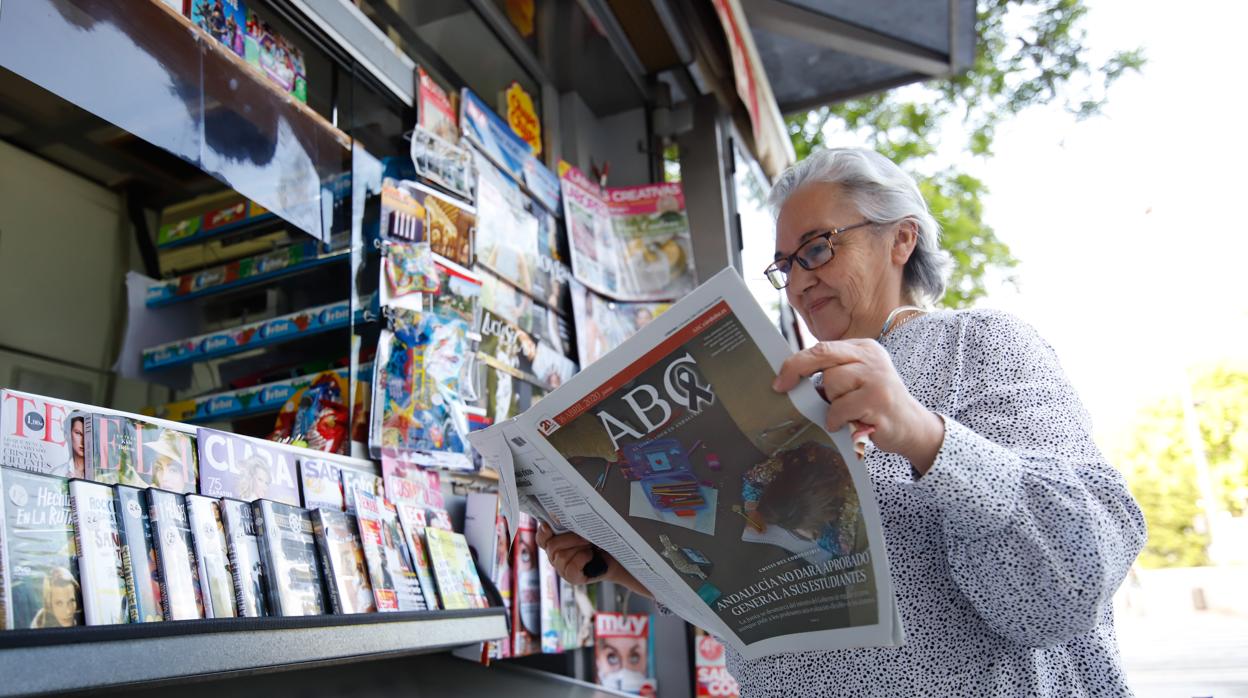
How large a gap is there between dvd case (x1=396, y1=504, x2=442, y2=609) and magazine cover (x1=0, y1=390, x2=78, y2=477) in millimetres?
644

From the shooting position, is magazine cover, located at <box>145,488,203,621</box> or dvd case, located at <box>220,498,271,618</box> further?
dvd case, located at <box>220,498,271,618</box>

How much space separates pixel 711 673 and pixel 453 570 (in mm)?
1197

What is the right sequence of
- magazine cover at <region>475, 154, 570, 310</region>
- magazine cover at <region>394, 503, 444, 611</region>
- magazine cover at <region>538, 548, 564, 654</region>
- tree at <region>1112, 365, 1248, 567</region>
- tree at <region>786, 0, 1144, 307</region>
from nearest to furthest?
magazine cover at <region>394, 503, 444, 611</region> < magazine cover at <region>538, 548, 564, 654</region> < magazine cover at <region>475, 154, 570, 310</region> < tree at <region>786, 0, 1144, 307</region> < tree at <region>1112, 365, 1248, 567</region>

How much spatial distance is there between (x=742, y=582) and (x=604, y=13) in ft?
8.38

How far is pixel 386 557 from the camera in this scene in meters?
1.51

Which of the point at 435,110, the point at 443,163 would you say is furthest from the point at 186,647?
the point at 435,110

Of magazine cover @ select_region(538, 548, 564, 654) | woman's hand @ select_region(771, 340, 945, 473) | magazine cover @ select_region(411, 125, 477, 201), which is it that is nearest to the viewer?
woman's hand @ select_region(771, 340, 945, 473)

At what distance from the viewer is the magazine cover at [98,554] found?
36.8 inches

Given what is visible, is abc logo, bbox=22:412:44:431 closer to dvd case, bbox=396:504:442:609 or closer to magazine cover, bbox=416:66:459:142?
dvd case, bbox=396:504:442:609

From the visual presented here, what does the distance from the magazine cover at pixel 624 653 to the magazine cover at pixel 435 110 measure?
146 cm

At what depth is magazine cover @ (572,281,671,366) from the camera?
2.72 m

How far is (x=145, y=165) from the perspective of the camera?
229 cm

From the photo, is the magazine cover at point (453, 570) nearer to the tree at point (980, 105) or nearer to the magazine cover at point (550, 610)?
the magazine cover at point (550, 610)

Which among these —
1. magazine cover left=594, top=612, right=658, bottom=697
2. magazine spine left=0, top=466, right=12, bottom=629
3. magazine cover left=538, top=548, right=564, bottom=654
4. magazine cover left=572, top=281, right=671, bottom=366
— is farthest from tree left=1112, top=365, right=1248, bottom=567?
magazine spine left=0, top=466, right=12, bottom=629
